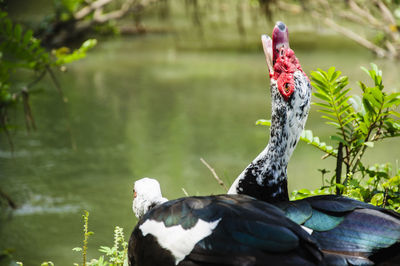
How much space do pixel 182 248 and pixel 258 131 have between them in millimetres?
3489

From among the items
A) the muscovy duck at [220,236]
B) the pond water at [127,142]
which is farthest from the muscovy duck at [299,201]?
the pond water at [127,142]

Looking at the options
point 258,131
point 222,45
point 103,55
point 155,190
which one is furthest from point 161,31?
point 155,190

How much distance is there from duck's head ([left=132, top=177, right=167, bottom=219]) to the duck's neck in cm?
33

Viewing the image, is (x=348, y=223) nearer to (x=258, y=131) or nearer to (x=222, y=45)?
(x=258, y=131)

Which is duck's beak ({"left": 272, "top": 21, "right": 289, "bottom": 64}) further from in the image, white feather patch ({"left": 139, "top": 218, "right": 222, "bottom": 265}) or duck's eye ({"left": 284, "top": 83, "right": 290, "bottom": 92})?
white feather patch ({"left": 139, "top": 218, "right": 222, "bottom": 265})

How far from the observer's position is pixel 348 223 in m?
1.63

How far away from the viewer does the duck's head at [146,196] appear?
213 centimetres

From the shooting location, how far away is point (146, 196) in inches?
84.5

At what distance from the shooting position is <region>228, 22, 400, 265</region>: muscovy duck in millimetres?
1562

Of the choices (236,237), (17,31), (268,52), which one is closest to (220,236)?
(236,237)

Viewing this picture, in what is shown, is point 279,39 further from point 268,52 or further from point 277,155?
point 277,155

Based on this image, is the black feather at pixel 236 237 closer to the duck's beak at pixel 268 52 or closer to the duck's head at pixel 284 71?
the duck's head at pixel 284 71

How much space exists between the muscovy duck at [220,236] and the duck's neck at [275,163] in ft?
0.96

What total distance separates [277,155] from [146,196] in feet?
1.68
